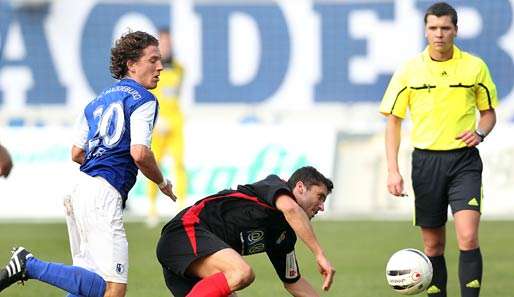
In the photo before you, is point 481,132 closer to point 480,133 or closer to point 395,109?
point 480,133

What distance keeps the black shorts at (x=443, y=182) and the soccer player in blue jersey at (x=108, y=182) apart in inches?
93.7

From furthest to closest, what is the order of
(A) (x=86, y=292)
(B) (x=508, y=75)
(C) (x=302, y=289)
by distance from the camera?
(B) (x=508, y=75), (C) (x=302, y=289), (A) (x=86, y=292)

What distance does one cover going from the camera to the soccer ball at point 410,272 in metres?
9.20

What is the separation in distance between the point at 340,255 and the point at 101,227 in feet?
22.1

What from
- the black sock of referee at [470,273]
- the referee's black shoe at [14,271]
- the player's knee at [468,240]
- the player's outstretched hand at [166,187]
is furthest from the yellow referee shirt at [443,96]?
the referee's black shoe at [14,271]

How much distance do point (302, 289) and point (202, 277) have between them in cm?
83

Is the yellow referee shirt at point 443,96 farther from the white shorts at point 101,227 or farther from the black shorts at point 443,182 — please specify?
the white shorts at point 101,227

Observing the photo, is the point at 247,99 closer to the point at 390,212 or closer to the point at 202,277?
the point at 390,212

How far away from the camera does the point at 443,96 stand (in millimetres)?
9719

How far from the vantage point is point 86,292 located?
7992 millimetres

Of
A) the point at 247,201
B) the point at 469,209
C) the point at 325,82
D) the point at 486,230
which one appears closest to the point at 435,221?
the point at 469,209

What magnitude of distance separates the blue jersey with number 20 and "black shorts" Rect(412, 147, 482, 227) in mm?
2545

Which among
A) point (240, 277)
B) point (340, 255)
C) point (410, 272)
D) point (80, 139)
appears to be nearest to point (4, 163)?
point (80, 139)

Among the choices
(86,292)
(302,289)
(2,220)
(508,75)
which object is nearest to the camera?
(86,292)
